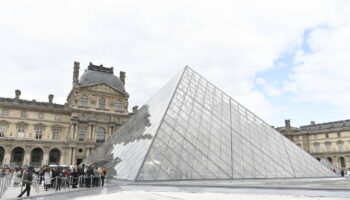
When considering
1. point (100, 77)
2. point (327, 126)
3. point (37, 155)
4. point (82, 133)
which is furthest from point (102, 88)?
point (327, 126)

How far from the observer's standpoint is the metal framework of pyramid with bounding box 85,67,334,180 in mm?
11695

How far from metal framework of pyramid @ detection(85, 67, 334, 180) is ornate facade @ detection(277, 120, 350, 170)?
1608 inches

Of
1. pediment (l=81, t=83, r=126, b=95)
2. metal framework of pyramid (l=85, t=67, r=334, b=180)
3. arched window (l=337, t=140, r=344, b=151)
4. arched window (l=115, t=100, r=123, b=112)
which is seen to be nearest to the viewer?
metal framework of pyramid (l=85, t=67, r=334, b=180)

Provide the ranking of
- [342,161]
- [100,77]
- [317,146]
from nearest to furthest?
[342,161] < [100,77] < [317,146]

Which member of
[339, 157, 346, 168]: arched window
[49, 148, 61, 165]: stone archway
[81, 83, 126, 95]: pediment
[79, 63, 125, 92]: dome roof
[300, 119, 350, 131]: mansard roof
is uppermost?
[79, 63, 125, 92]: dome roof

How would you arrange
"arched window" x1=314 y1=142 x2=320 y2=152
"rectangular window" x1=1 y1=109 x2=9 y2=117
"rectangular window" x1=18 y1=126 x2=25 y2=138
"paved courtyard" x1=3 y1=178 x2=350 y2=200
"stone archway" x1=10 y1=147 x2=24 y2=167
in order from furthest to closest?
"arched window" x1=314 y1=142 x2=320 y2=152
"rectangular window" x1=18 y1=126 x2=25 y2=138
"stone archway" x1=10 y1=147 x2=24 y2=167
"rectangular window" x1=1 y1=109 x2=9 y2=117
"paved courtyard" x1=3 y1=178 x2=350 y2=200

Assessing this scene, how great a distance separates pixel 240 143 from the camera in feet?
49.8

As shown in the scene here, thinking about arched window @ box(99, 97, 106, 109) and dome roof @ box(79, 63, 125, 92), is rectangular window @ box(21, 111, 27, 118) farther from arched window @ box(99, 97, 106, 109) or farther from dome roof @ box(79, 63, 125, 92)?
arched window @ box(99, 97, 106, 109)

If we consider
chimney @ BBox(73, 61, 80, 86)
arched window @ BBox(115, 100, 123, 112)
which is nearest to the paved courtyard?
arched window @ BBox(115, 100, 123, 112)

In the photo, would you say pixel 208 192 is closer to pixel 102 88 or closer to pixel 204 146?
pixel 204 146

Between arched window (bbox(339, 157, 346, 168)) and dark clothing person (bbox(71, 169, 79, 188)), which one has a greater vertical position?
dark clothing person (bbox(71, 169, 79, 188))

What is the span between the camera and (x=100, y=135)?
163 feet

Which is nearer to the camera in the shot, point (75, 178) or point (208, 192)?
point (208, 192)

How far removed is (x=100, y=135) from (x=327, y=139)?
4490cm
